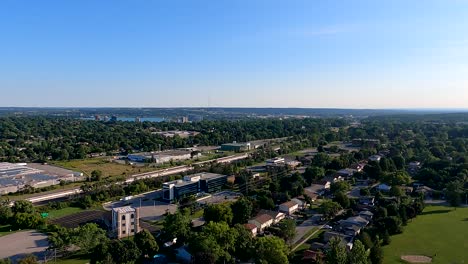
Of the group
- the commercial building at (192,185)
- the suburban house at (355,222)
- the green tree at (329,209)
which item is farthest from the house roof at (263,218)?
the commercial building at (192,185)

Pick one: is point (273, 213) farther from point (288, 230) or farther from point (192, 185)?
point (192, 185)

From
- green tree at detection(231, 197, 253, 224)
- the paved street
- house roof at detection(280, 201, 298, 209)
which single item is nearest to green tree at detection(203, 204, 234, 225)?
green tree at detection(231, 197, 253, 224)

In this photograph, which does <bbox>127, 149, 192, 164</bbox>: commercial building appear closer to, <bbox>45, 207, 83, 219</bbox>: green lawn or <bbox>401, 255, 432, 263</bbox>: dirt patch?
<bbox>45, 207, 83, 219</bbox>: green lawn

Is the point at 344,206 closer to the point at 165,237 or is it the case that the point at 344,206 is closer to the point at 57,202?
the point at 165,237

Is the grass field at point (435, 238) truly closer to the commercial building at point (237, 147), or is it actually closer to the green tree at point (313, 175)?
the green tree at point (313, 175)

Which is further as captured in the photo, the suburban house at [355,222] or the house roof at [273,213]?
the house roof at [273,213]

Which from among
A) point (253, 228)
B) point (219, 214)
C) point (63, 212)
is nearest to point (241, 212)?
point (253, 228)
